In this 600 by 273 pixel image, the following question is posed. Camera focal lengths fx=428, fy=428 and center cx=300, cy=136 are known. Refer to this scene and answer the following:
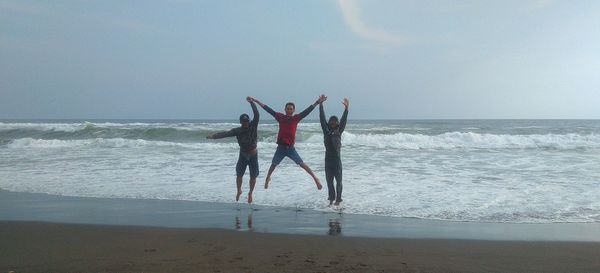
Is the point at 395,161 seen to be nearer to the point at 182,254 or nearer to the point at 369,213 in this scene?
the point at 369,213

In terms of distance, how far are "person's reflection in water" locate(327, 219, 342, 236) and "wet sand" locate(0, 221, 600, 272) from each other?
0.24 metres

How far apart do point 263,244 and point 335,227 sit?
1300mm

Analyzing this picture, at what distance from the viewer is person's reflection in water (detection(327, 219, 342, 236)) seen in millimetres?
5574

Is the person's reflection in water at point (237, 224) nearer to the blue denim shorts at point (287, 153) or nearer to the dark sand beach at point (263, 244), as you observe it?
the dark sand beach at point (263, 244)

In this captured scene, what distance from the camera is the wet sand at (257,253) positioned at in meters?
4.15

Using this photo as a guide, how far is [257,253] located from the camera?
15.2ft

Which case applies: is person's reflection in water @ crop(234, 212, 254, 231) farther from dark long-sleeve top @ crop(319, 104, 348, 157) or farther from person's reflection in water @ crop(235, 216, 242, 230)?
dark long-sleeve top @ crop(319, 104, 348, 157)

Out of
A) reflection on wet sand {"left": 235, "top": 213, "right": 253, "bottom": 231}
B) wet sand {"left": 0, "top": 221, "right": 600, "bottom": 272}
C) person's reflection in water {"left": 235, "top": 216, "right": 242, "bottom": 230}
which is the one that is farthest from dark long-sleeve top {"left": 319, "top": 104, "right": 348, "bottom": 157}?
wet sand {"left": 0, "top": 221, "right": 600, "bottom": 272}

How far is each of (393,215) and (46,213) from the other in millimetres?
5566

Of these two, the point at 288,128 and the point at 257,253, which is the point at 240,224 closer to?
the point at 257,253

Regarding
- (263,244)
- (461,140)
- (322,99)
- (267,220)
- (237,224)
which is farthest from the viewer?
(461,140)

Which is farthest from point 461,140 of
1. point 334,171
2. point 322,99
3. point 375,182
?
point 322,99

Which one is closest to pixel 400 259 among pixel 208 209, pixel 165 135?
pixel 208 209

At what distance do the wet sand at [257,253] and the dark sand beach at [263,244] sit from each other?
0.01m
